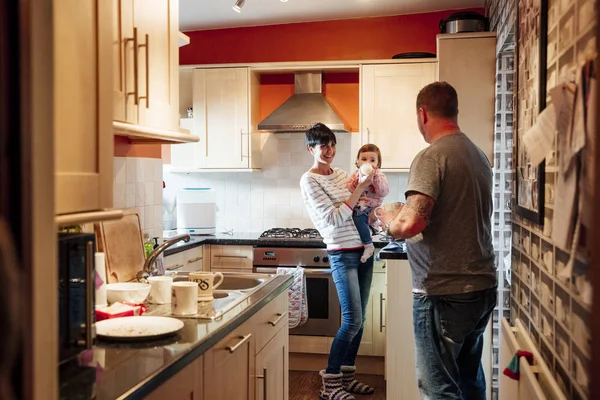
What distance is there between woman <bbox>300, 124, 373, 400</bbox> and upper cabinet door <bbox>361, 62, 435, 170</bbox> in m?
0.85

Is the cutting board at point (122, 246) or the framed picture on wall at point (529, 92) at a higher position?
the framed picture on wall at point (529, 92)

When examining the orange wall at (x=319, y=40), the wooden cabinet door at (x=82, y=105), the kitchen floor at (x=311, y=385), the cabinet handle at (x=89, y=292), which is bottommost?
the kitchen floor at (x=311, y=385)

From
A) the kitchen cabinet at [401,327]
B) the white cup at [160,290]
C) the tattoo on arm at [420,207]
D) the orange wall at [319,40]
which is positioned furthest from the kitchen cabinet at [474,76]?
the white cup at [160,290]

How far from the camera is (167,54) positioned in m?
2.37

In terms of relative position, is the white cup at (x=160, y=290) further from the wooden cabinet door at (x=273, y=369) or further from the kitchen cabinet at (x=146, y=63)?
the kitchen cabinet at (x=146, y=63)

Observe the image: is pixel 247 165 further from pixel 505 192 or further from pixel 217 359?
pixel 217 359

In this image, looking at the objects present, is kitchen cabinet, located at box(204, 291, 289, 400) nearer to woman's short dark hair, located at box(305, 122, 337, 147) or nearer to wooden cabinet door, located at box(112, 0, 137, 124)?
wooden cabinet door, located at box(112, 0, 137, 124)

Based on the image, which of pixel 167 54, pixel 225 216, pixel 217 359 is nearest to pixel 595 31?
pixel 217 359

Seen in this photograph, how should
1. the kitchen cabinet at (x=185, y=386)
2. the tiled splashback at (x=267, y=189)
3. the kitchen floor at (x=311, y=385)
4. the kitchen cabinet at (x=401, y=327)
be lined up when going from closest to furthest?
the kitchen cabinet at (x=185, y=386), the kitchen cabinet at (x=401, y=327), the kitchen floor at (x=311, y=385), the tiled splashback at (x=267, y=189)

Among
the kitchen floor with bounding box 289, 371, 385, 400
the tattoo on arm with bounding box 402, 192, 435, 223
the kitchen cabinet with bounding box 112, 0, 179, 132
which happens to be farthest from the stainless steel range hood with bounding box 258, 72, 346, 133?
the tattoo on arm with bounding box 402, 192, 435, 223

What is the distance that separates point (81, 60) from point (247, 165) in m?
3.42

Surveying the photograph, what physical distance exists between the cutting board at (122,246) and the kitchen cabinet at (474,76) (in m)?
2.25

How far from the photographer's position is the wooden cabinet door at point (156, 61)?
2.11 meters

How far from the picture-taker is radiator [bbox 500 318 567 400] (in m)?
1.50
